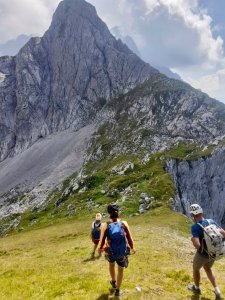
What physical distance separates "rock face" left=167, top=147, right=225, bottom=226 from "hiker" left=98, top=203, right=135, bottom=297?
313ft

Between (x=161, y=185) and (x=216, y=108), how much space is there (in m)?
103

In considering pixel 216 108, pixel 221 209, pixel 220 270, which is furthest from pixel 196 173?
pixel 220 270

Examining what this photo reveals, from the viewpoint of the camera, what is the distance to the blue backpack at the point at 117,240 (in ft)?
53.6

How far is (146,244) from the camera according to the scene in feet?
112

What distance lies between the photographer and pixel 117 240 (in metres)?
16.4

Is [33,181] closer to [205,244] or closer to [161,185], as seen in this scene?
[161,185]

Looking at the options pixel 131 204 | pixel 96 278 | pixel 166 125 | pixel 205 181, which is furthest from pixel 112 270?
pixel 166 125

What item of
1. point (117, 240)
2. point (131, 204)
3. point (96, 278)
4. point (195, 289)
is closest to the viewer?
point (117, 240)

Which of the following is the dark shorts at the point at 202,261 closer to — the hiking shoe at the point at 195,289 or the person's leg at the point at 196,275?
the person's leg at the point at 196,275

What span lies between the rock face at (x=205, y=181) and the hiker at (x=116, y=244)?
95.6 meters

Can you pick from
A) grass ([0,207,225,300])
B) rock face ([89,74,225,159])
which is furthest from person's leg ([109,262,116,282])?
rock face ([89,74,225,159])

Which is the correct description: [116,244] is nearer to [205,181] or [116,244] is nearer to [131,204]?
[131,204]

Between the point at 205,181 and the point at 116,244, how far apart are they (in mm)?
115163

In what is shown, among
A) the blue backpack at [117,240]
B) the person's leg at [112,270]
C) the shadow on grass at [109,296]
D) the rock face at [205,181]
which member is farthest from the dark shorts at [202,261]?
the rock face at [205,181]
